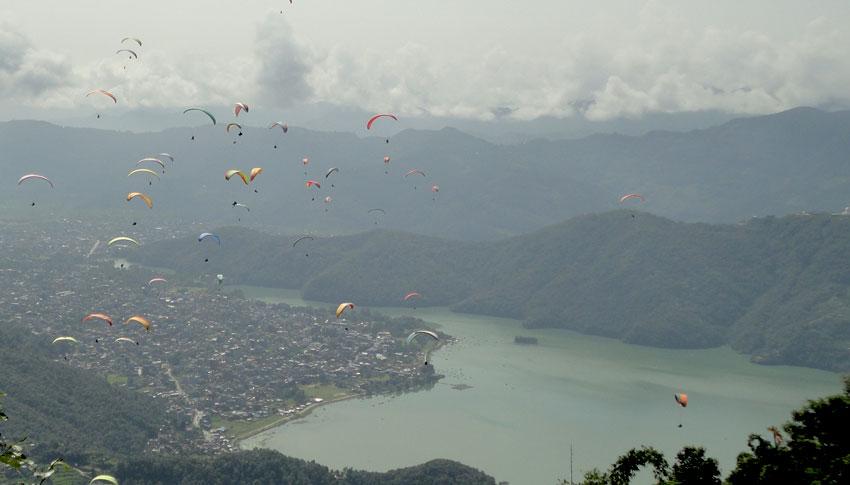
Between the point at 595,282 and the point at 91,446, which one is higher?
the point at 595,282

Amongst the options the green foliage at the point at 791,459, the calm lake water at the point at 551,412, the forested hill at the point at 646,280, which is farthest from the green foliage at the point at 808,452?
the forested hill at the point at 646,280

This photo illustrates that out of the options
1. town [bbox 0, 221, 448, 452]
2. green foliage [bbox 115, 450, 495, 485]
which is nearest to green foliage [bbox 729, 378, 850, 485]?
green foliage [bbox 115, 450, 495, 485]

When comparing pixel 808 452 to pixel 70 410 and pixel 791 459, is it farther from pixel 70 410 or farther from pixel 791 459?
pixel 70 410

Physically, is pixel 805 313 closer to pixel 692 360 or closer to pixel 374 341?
pixel 692 360

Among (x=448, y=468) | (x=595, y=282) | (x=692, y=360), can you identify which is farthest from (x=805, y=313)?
(x=448, y=468)

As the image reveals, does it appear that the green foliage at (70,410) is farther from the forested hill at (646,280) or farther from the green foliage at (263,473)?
the forested hill at (646,280)

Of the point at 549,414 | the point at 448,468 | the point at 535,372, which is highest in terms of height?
the point at 535,372
